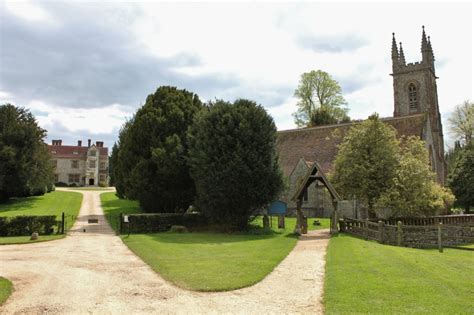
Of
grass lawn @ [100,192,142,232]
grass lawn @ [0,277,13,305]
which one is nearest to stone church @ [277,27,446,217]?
grass lawn @ [100,192,142,232]

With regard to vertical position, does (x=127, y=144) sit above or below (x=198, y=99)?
below

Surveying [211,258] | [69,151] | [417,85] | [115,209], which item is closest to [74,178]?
[69,151]

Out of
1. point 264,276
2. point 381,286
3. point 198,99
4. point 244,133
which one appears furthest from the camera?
point 198,99

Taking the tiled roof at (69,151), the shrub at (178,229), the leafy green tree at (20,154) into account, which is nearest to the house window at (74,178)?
the tiled roof at (69,151)

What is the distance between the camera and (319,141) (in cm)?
4466

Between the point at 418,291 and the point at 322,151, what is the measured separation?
34.7m

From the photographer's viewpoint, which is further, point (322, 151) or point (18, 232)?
point (322, 151)

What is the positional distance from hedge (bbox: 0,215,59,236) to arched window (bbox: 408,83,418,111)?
44.7 metres

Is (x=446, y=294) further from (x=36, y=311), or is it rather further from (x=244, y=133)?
(x=244, y=133)

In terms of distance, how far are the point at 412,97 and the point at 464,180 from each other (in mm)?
12591

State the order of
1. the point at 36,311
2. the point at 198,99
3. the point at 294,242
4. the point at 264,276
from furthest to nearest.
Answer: the point at 198,99
the point at 294,242
the point at 264,276
the point at 36,311

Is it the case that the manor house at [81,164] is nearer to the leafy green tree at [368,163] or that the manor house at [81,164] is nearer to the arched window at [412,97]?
the arched window at [412,97]

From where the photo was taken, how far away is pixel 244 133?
2547cm

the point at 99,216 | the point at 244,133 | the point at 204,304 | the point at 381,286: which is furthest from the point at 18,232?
the point at 381,286
